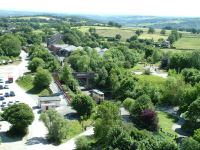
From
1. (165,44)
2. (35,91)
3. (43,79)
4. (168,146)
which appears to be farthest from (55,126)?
(165,44)

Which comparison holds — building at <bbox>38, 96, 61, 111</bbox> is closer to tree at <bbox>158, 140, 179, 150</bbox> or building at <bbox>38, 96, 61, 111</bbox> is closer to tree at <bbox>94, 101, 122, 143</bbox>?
tree at <bbox>94, 101, 122, 143</bbox>

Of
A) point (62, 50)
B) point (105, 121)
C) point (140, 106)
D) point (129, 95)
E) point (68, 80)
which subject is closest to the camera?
point (105, 121)

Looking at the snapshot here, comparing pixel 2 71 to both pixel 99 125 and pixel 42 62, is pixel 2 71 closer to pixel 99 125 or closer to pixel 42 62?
pixel 42 62

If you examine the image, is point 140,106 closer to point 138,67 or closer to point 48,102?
point 48,102

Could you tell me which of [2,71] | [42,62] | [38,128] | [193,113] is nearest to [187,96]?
[193,113]

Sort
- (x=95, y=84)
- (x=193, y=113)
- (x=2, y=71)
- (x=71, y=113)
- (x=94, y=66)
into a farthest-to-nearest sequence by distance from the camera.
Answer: (x=2, y=71) → (x=94, y=66) → (x=95, y=84) → (x=71, y=113) → (x=193, y=113)

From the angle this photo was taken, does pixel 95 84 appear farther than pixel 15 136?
Yes

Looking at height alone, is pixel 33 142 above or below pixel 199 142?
below

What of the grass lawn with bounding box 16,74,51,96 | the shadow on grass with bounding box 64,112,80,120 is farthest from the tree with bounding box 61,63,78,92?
the shadow on grass with bounding box 64,112,80,120
